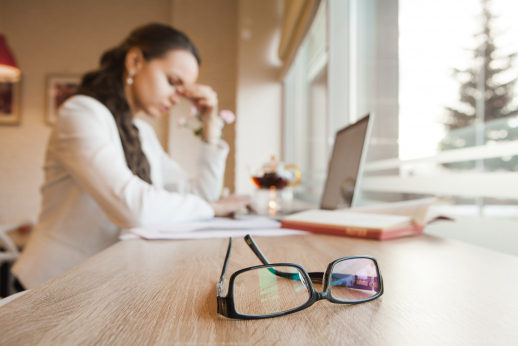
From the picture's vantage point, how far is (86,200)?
3.17ft

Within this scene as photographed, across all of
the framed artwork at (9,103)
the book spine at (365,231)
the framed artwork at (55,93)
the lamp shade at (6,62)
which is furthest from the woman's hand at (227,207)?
the framed artwork at (9,103)

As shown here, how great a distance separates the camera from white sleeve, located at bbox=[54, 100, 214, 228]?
0.79m

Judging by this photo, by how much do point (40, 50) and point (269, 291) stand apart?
4.36 metres

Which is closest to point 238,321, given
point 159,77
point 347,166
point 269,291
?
point 269,291

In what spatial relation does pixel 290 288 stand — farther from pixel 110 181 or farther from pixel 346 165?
pixel 346 165

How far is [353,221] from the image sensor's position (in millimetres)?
662

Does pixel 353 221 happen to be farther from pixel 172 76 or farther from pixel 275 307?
pixel 172 76

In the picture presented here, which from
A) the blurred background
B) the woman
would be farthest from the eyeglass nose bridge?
the woman

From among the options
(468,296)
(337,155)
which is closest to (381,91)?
(337,155)

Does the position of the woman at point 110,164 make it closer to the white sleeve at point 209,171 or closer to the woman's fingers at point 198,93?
the woman's fingers at point 198,93

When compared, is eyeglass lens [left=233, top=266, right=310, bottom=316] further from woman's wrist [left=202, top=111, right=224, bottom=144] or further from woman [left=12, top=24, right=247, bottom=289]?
woman's wrist [left=202, top=111, right=224, bottom=144]

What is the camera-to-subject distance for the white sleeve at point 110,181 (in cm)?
79

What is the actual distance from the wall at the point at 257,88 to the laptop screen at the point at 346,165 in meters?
1.77

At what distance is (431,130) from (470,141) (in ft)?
0.61
